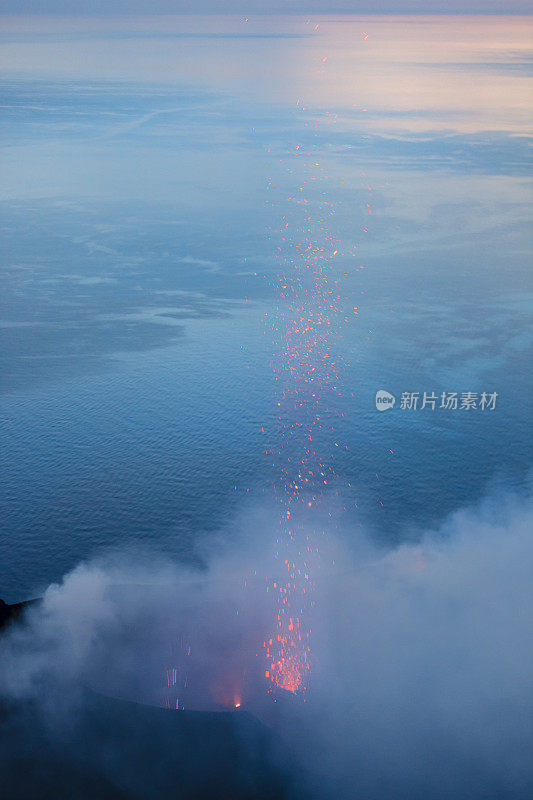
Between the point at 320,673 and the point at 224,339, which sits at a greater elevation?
the point at 224,339

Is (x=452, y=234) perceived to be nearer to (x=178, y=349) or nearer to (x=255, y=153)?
(x=178, y=349)

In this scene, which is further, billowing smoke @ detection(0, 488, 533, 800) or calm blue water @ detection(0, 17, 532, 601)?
calm blue water @ detection(0, 17, 532, 601)

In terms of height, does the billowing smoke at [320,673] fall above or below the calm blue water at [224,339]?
below

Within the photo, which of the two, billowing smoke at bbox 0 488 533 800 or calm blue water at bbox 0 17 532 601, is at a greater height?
calm blue water at bbox 0 17 532 601

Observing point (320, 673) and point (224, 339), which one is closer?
point (320, 673)
